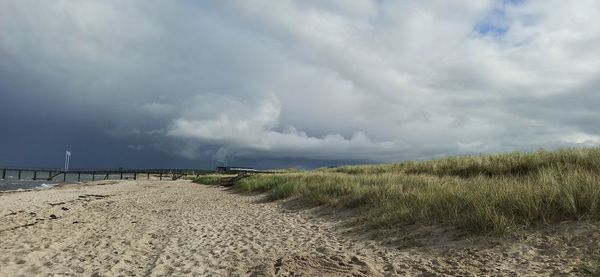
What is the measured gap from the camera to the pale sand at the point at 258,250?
6.30 m

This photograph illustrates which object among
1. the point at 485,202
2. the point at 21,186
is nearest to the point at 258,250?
the point at 485,202

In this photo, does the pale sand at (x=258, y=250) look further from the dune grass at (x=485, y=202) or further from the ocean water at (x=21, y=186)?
the ocean water at (x=21, y=186)

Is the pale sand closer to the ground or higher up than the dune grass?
closer to the ground

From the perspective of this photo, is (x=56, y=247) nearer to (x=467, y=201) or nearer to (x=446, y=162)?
(x=467, y=201)

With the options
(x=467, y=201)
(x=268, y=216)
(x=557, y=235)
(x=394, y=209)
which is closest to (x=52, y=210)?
(x=268, y=216)

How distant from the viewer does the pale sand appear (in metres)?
6.30

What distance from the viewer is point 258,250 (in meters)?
8.73

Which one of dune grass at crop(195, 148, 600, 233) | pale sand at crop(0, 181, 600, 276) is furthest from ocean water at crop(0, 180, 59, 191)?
dune grass at crop(195, 148, 600, 233)

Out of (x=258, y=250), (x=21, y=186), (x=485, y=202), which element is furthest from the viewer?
(x=21, y=186)

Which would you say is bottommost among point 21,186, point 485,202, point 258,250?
point 258,250

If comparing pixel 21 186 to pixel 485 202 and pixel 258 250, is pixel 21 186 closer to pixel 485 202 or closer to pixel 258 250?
pixel 258 250

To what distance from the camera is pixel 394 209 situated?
10742 millimetres

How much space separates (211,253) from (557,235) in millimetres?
6090

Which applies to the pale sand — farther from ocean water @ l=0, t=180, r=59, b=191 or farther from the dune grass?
ocean water @ l=0, t=180, r=59, b=191
